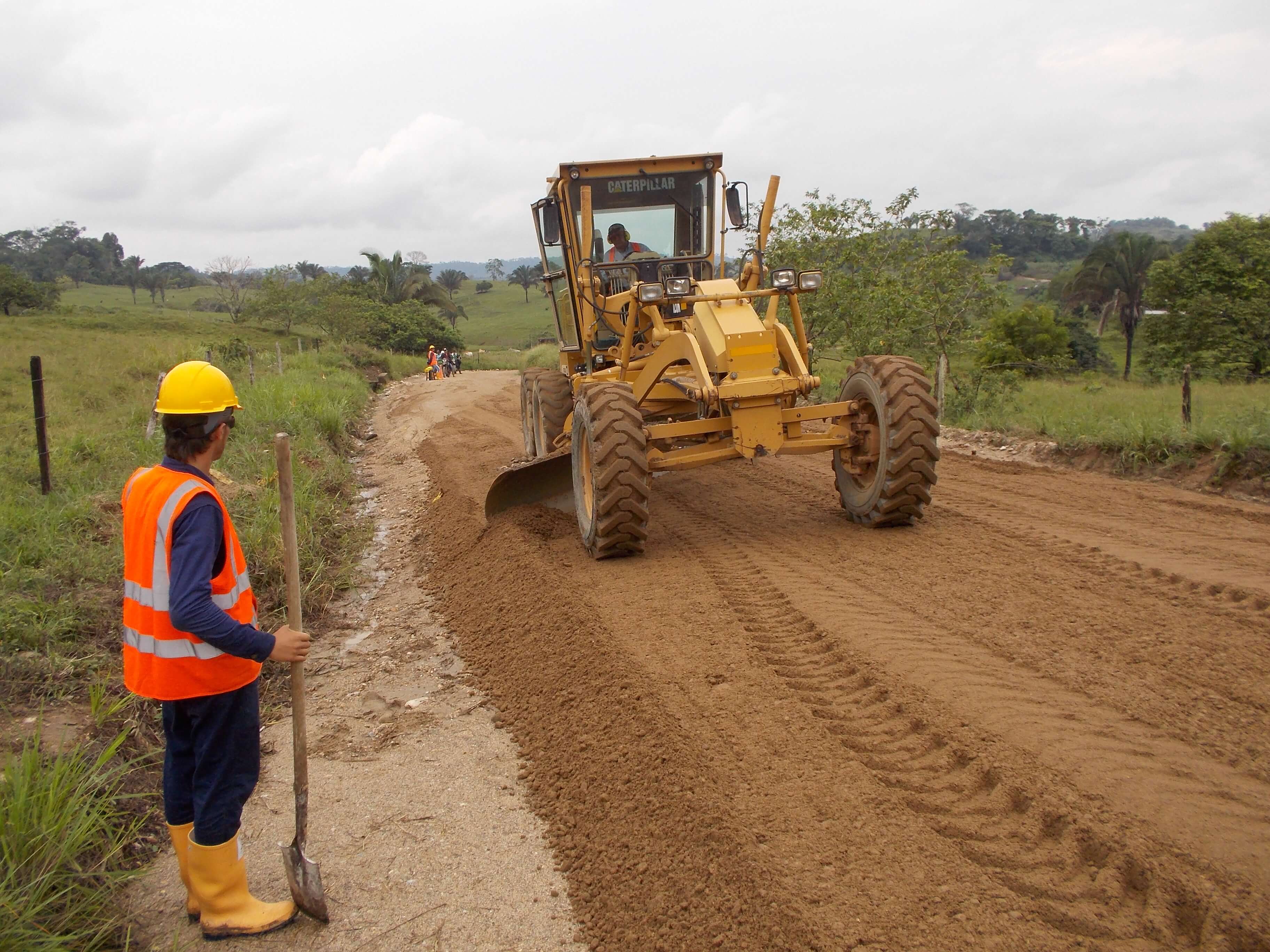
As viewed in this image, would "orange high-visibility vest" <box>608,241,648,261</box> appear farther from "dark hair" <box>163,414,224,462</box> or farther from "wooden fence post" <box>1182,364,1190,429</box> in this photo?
"dark hair" <box>163,414,224,462</box>

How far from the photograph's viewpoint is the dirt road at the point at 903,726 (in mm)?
2777

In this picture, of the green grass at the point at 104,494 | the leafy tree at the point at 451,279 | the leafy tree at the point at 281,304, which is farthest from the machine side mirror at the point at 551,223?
the leafy tree at the point at 451,279

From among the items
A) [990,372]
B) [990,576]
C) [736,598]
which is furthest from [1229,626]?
[990,372]

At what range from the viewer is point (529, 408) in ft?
34.7

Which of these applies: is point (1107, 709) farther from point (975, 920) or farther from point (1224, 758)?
point (975, 920)

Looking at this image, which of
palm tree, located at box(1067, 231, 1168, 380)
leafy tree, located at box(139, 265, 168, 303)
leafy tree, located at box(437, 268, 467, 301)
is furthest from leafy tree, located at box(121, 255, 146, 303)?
palm tree, located at box(1067, 231, 1168, 380)

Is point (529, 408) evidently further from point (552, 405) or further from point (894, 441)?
point (894, 441)

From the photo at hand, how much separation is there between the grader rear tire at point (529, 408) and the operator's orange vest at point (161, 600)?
280 inches

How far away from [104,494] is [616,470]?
454cm

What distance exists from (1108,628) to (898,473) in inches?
80.9

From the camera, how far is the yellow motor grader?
251 inches

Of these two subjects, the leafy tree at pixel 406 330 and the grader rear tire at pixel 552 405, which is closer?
the grader rear tire at pixel 552 405

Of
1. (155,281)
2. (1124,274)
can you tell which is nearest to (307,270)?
(155,281)

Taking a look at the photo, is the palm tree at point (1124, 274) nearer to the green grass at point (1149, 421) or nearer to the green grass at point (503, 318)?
the green grass at point (503, 318)
